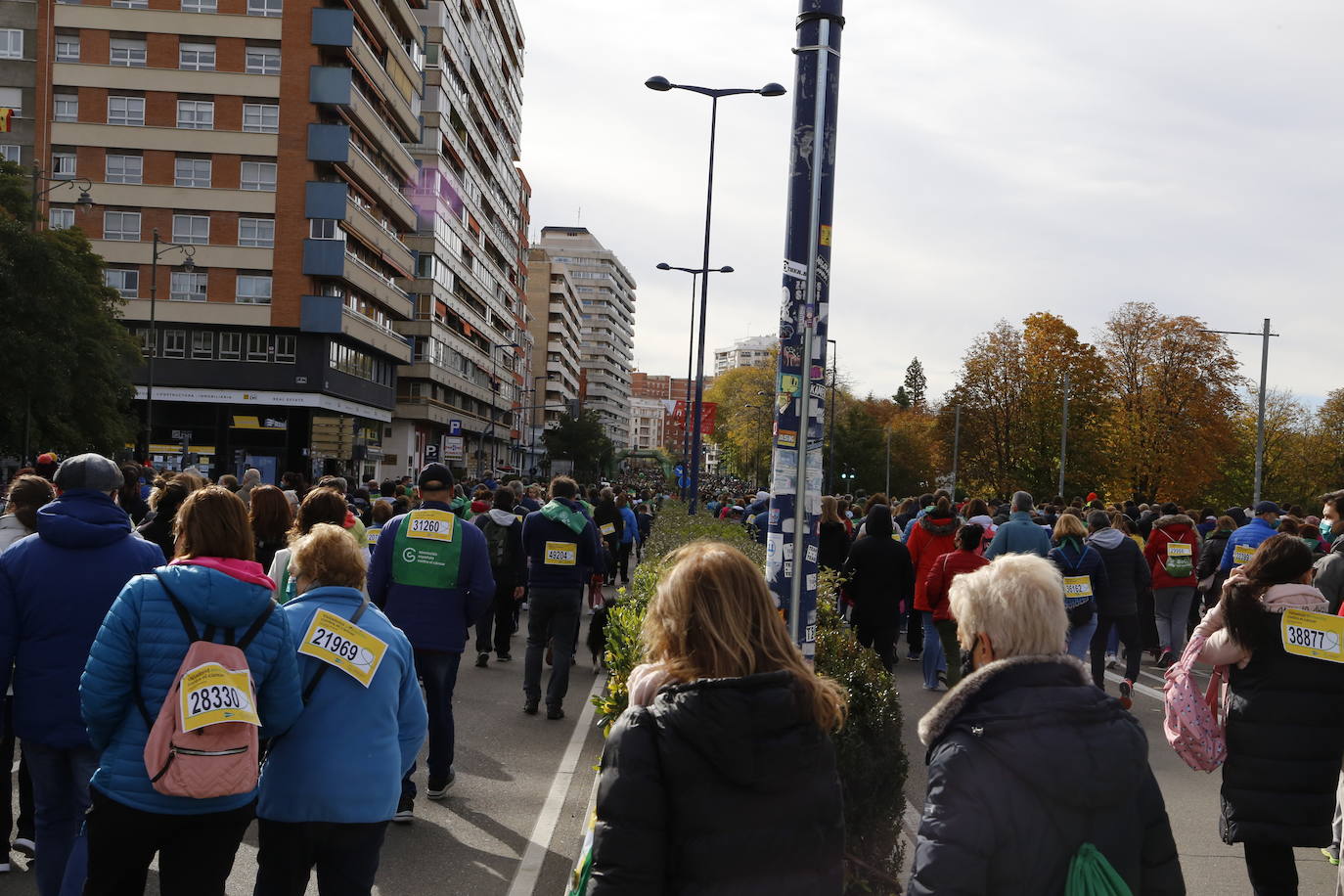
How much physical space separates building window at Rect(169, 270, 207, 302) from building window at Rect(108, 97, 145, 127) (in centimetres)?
627

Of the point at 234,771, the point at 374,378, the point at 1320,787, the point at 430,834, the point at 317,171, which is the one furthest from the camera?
the point at 374,378

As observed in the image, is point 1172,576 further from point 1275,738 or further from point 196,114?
point 196,114

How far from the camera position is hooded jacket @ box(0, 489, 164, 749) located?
4.52 meters

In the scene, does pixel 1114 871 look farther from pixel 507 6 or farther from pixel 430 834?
pixel 507 6

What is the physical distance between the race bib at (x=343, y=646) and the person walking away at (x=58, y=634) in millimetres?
1099

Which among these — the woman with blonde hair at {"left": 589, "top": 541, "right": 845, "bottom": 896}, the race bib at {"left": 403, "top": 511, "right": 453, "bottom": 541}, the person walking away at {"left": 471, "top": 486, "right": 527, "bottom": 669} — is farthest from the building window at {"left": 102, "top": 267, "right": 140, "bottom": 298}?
the woman with blonde hair at {"left": 589, "top": 541, "right": 845, "bottom": 896}

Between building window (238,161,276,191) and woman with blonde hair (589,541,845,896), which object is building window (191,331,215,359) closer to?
building window (238,161,276,191)

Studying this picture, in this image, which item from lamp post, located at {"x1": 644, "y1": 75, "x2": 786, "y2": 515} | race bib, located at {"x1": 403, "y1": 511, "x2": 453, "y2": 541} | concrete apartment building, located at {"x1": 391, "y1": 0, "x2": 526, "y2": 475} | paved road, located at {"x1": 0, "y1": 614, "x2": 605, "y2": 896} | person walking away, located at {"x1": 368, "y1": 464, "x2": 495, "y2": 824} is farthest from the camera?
concrete apartment building, located at {"x1": 391, "y1": 0, "x2": 526, "y2": 475}

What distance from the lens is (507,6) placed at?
86.8 metres

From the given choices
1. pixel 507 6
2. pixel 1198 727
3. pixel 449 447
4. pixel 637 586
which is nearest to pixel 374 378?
pixel 449 447

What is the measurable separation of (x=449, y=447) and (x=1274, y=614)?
5843cm

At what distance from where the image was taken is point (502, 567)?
42.8 feet

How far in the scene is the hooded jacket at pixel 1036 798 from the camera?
9.04ft

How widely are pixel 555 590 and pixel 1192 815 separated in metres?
5.08
